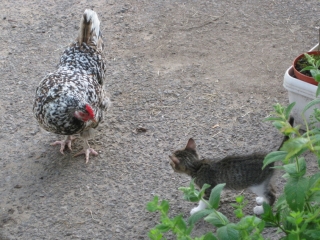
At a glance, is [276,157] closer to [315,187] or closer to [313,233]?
[315,187]

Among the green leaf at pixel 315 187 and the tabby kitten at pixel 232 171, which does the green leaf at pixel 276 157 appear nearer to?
the green leaf at pixel 315 187

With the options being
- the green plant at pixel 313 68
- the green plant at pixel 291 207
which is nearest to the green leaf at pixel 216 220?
the green plant at pixel 291 207

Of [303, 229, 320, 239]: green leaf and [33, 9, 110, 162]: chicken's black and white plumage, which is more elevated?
[303, 229, 320, 239]: green leaf

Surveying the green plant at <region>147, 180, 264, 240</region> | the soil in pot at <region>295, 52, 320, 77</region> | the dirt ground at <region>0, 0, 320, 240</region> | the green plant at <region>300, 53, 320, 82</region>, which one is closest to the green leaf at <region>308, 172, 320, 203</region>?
the green plant at <region>147, 180, 264, 240</region>

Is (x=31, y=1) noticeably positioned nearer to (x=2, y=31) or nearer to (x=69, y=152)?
(x=2, y=31)

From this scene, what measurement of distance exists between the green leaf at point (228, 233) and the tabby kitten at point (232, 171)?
1510mm

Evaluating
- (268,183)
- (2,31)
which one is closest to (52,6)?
(2,31)

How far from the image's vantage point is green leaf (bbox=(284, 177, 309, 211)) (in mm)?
Answer: 2537

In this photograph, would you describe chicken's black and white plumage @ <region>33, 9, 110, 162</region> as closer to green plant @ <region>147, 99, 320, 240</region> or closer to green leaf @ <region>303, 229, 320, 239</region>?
green plant @ <region>147, 99, 320, 240</region>

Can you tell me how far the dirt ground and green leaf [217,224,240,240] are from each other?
1.71 meters

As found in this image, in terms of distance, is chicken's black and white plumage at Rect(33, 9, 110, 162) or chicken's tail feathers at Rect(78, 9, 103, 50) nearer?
chicken's black and white plumage at Rect(33, 9, 110, 162)

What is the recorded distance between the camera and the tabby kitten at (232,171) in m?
4.11

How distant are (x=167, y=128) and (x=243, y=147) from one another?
81 cm

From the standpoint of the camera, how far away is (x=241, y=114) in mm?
5605
